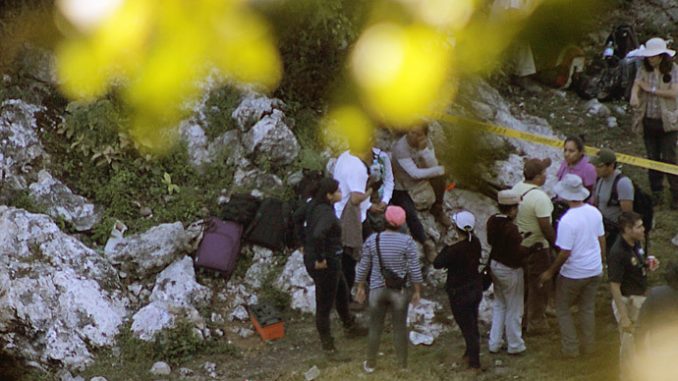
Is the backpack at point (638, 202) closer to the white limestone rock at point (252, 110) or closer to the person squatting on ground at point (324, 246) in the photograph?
the person squatting on ground at point (324, 246)

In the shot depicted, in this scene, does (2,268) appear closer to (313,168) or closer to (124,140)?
(124,140)

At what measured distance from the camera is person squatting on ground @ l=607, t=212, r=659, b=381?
5.33m

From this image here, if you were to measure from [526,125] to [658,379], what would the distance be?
5130mm

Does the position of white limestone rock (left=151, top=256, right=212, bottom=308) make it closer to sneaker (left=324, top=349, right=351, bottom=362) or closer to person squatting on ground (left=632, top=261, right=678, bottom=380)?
sneaker (left=324, top=349, right=351, bottom=362)

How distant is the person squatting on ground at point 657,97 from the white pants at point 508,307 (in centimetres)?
274

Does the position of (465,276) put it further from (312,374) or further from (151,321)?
(151,321)

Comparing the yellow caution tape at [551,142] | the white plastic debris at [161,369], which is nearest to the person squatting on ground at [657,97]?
the yellow caution tape at [551,142]

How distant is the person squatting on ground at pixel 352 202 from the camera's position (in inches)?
268

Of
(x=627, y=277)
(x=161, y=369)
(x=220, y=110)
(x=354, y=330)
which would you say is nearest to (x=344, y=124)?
(x=220, y=110)

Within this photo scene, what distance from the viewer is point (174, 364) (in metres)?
6.43

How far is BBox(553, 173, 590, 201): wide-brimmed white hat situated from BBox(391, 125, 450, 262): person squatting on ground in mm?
1663

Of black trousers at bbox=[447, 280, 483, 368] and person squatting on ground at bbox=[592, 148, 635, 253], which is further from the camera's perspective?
person squatting on ground at bbox=[592, 148, 635, 253]

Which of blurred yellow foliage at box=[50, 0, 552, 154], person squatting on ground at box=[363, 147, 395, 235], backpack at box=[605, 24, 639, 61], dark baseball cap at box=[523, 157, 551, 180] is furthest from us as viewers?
backpack at box=[605, 24, 639, 61]

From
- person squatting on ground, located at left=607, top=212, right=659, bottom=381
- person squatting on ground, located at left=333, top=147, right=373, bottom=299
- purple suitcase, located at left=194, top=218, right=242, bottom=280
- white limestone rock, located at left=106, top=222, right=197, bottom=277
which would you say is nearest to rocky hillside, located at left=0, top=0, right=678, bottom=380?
white limestone rock, located at left=106, top=222, right=197, bottom=277
